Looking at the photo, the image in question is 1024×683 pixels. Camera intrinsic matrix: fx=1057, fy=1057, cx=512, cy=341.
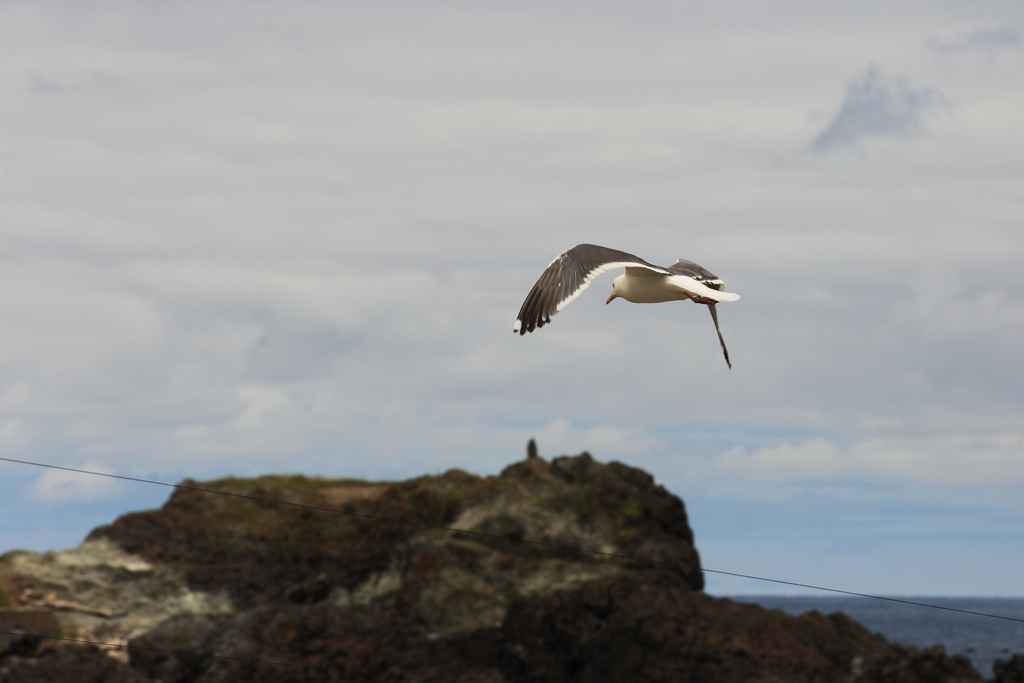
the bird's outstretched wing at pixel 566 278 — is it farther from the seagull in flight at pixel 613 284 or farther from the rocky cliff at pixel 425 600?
the rocky cliff at pixel 425 600

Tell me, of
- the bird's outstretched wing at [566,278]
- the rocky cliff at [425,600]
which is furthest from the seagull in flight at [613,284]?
the rocky cliff at [425,600]

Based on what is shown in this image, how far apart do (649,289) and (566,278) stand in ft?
5.36

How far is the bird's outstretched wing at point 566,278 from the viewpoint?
37.1 ft

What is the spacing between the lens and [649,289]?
43.1 feet

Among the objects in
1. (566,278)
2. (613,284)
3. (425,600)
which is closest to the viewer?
(566,278)

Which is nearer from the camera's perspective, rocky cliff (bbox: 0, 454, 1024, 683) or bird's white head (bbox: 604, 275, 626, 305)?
bird's white head (bbox: 604, 275, 626, 305)

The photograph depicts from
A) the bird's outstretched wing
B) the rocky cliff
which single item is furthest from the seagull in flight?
the rocky cliff

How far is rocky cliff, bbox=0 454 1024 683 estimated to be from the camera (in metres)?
31.4

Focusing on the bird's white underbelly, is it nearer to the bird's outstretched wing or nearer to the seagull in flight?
the seagull in flight

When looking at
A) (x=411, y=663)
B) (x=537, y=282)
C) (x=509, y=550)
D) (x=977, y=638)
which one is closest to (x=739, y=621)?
(x=509, y=550)

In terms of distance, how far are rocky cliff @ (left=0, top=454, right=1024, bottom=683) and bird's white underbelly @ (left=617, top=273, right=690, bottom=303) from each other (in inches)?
817

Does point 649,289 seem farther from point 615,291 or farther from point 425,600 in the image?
point 425,600

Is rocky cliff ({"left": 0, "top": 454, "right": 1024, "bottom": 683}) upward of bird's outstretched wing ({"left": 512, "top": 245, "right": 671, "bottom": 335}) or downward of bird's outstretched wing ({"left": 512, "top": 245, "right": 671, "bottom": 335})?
downward

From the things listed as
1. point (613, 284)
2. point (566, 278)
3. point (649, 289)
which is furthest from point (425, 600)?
point (566, 278)
